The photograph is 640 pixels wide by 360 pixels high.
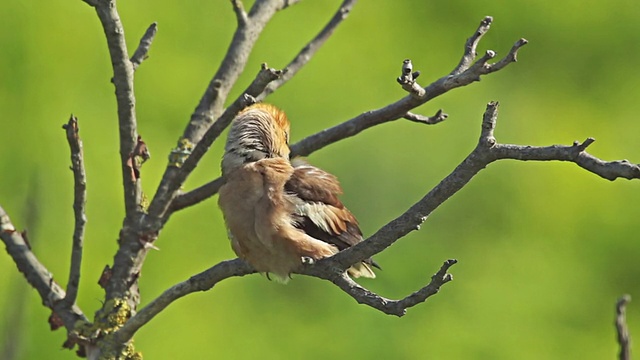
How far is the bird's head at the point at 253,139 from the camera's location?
1.73 metres

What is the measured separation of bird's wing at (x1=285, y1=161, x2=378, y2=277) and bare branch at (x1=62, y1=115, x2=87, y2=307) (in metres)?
0.37

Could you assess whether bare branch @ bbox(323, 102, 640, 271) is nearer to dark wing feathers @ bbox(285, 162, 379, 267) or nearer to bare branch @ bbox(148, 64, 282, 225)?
bare branch @ bbox(148, 64, 282, 225)

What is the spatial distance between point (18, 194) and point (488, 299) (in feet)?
4.29

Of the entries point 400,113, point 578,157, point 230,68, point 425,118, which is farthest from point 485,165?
point 230,68

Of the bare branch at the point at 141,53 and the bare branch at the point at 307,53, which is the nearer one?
the bare branch at the point at 141,53

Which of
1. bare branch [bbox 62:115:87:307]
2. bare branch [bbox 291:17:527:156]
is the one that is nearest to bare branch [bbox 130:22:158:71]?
bare branch [bbox 62:115:87:307]

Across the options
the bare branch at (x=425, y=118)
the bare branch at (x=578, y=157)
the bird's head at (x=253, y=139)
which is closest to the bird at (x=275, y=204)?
the bird's head at (x=253, y=139)

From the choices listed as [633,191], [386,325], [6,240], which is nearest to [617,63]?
[633,191]

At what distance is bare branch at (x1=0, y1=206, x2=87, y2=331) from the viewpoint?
62.5 inches

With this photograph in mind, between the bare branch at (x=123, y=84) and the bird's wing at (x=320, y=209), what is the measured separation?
28 centimetres

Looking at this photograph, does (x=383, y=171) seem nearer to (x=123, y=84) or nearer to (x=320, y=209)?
(x=320, y=209)

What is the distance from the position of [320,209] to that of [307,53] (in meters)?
0.38

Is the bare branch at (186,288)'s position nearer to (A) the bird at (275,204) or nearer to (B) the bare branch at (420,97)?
(A) the bird at (275,204)

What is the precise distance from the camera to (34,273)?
159 cm
